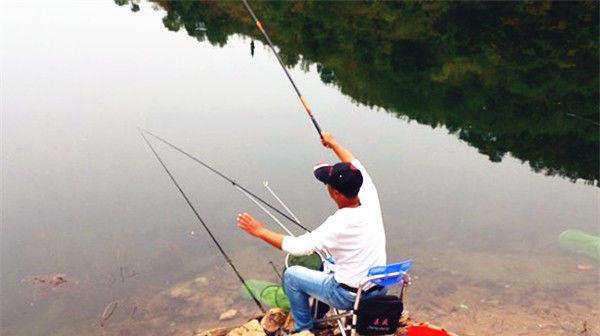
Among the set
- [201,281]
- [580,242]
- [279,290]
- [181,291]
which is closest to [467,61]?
[580,242]

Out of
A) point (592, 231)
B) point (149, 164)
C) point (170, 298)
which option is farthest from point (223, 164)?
point (592, 231)

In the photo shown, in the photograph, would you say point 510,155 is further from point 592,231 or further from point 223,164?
point 223,164

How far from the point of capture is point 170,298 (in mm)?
6621

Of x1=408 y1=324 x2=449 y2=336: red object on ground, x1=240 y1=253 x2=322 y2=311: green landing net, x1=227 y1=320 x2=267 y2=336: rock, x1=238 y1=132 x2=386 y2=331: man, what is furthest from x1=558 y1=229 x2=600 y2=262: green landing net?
x1=227 y1=320 x2=267 y2=336: rock

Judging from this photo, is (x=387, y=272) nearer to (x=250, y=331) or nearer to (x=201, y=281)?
(x=250, y=331)

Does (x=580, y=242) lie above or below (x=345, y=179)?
below

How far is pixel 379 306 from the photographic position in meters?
3.75

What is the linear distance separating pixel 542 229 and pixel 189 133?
7.00m

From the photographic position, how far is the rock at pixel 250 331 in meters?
4.67

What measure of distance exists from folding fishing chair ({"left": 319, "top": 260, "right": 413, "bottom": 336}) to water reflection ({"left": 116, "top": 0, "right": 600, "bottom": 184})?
675 cm

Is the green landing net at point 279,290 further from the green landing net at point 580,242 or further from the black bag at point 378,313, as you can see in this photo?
the green landing net at point 580,242

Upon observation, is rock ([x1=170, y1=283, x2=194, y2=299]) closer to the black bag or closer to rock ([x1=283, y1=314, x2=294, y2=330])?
rock ([x1=283, y1=314, x2=294, y2=330])

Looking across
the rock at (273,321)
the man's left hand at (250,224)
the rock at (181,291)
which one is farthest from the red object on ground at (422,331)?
the rock at (181,291)

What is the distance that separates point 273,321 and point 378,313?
1432mm
